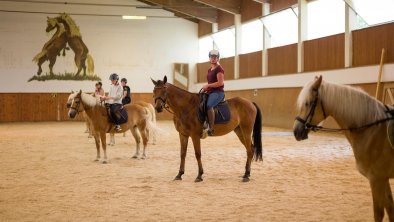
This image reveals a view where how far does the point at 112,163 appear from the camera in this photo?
947cm

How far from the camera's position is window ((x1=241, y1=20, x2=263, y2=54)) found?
22839 mm

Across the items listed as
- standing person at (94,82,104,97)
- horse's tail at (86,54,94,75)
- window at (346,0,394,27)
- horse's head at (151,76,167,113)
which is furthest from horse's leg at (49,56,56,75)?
horse's head at (151,76,167,113)

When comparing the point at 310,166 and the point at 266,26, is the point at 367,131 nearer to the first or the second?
the point at 310,166

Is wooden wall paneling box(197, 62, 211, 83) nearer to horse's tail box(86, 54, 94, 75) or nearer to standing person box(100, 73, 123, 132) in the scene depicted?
horse's tail box(86, 54, 94, 75)

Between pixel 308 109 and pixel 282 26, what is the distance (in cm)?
1752

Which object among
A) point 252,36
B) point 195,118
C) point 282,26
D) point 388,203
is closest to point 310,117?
point 388,203

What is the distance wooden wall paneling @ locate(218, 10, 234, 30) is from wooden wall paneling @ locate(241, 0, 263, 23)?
140 cm

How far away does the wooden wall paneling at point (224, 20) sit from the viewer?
25.3 m

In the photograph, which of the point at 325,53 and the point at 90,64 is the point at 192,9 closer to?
the point at 90,64

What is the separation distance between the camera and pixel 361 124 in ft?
13.4

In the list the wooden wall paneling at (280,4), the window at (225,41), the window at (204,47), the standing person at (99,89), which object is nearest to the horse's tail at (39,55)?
the window at (204,47)

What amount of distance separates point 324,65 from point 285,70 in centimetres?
285

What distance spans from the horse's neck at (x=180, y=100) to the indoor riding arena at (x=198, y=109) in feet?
0.06

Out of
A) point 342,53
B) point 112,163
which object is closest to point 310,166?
point 112,163
